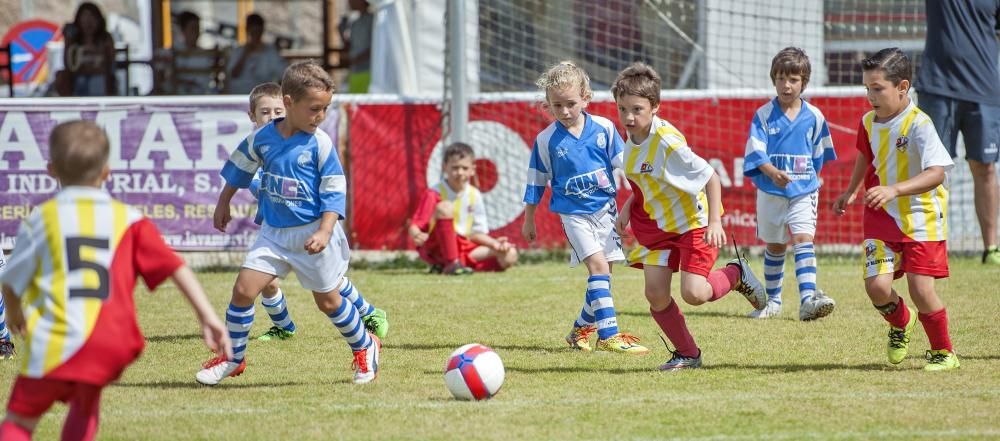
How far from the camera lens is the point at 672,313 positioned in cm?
580

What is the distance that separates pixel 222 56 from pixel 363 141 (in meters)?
4.33

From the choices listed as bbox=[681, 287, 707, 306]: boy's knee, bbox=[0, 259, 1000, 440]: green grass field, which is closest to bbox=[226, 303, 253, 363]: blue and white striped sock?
bbox=[0, 259, 1000, 440]: green grass field

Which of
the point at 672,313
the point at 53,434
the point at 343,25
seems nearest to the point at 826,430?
the point at 672,313

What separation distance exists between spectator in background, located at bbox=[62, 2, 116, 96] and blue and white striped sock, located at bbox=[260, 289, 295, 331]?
7310mm

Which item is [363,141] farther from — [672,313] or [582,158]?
[672,313]

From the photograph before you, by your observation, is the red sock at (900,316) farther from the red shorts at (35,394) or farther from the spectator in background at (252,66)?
the spectator in background at (252,66)

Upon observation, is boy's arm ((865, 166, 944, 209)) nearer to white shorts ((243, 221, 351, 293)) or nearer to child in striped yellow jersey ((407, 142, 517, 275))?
white shorts ((243, 221, 351, 293))

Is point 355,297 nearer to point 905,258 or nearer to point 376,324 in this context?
point 376,324

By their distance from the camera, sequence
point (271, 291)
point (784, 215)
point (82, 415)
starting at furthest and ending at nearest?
point (784, 215)
point (271, 291)
point (82, 415)

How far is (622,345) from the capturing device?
6355 mm

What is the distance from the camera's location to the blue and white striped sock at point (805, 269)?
7.61m

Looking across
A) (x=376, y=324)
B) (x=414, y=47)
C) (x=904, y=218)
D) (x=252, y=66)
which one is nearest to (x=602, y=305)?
(x=376, y=324)

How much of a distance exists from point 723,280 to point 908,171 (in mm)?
1088

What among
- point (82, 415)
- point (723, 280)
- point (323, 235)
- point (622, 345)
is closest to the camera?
point (82, 415)
